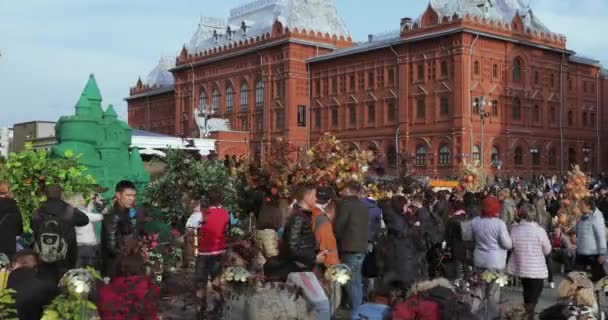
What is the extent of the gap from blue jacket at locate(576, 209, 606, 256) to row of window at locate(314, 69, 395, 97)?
42.1m

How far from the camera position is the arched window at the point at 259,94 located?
60.7m

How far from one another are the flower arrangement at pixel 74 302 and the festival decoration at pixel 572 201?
35.7 ft

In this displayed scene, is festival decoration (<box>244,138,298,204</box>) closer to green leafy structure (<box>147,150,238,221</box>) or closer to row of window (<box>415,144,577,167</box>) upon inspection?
green leafy structure (<box>147,150,238,221</box>)

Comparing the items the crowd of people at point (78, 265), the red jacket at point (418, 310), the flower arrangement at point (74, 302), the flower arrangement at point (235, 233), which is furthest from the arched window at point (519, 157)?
the flower arrangement at point (74, 302)

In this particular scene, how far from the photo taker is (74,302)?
572 centimetres

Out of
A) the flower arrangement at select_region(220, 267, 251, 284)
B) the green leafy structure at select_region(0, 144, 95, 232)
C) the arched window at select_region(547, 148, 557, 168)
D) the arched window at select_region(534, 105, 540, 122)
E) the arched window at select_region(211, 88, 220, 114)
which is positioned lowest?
the flower arrangement at select_region(220, 267, 251, 284)

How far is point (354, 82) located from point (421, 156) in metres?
8.40

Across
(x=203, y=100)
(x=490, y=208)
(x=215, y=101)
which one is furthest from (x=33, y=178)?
(x=203, y=100)

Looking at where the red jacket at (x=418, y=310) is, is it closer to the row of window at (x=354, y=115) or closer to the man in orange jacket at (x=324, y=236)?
the man in orange jacket at (x=324, y=236)

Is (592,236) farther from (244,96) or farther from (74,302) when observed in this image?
(244,96)

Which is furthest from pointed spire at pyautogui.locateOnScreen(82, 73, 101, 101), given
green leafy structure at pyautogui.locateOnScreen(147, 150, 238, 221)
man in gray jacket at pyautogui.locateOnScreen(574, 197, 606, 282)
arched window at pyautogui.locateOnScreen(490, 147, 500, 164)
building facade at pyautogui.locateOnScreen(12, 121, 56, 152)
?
arched window at pyautogui.locateOnScreen(490, 147, 500, 164)

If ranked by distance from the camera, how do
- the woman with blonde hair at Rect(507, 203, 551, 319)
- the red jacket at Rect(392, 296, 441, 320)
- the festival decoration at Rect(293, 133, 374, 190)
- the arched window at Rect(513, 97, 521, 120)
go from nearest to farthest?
the red jacket at Rect(392, 296, 441, 320), the woman with blonde hair at Rect(507, 203, 551, 319), the festival decoration at Rect(293, 133, 374, 190), the arched window at Rect(513, 97, 521, 120)

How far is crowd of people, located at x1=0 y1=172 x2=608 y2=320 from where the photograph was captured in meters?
6.11

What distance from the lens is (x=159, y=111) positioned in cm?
7619
